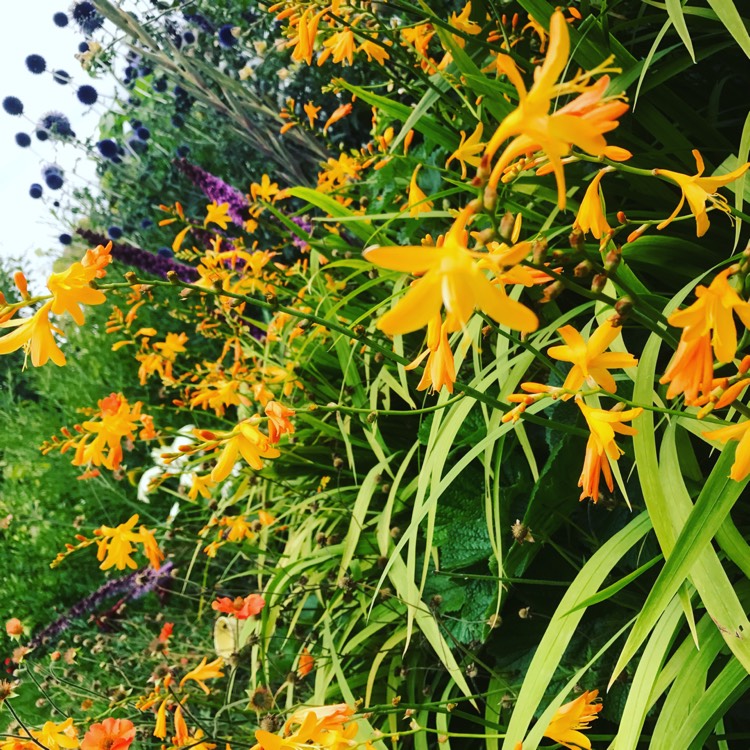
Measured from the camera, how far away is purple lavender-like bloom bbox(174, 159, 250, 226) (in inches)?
62.6

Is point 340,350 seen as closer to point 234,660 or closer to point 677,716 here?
point 234,660

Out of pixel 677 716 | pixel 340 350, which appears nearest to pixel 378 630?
pixel 340 350

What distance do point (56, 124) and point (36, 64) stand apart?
20 centimetres

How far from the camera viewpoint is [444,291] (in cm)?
33

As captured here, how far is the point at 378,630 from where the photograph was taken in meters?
1.10

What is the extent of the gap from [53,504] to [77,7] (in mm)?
1428

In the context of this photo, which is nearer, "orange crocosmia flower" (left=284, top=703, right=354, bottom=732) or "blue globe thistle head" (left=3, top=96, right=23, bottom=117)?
"orange crocosmia flower" (left=284, top=703, right=354, bottom=732)

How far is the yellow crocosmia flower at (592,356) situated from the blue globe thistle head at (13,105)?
2.64 metres

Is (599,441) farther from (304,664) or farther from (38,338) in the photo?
(304,664)

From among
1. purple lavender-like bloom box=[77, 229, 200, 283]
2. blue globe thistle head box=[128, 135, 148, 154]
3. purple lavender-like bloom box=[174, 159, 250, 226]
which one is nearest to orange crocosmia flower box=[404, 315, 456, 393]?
purple lavender-like bloom box=[77, 229, 200, 283]

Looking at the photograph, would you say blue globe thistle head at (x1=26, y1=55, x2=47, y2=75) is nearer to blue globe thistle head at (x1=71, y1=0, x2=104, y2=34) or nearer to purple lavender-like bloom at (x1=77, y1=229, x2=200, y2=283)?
blue globe thistle head at (x1=71, y1=0, x2=104, y2=34)

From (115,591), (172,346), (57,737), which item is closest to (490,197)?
(57,737)

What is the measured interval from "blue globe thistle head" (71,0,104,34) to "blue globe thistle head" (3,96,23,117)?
67 centimetres

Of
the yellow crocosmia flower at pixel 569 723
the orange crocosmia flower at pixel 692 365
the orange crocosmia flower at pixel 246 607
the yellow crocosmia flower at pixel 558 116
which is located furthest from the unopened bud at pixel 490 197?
the orange crocosmia flower at pixel 246 607
